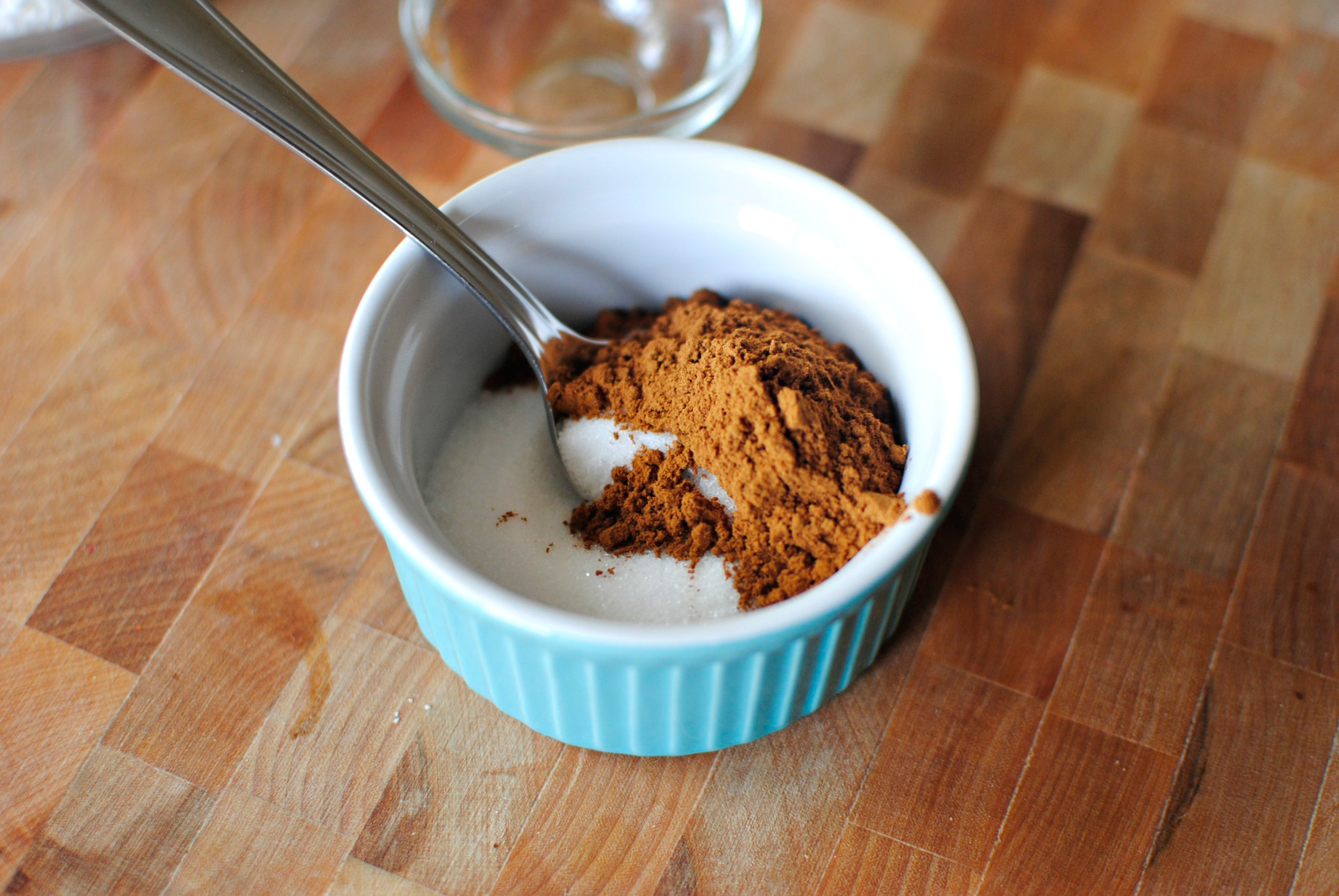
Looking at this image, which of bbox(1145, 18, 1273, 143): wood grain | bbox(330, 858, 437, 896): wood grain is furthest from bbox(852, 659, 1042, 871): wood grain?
bbox(1145, 18, 1273, 143): wood grain

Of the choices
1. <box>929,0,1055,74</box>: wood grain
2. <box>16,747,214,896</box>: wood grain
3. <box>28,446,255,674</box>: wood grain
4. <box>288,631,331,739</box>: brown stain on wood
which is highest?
<box>929,0,1055,74</box>: wood grain

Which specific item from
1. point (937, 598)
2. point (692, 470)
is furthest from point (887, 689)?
point (692, 470)

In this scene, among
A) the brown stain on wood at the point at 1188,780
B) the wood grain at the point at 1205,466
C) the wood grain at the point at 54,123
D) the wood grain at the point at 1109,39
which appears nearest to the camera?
the brown stain on wood at the point at 1188,780

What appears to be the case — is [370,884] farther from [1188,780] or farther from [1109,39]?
[1109,39]

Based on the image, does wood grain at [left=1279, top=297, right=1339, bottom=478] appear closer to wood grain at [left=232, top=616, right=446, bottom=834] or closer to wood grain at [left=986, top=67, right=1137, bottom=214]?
wood grain at [left=986, top=67, right=1137, bottom=214]

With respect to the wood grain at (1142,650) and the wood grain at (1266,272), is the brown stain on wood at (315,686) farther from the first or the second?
the wood grain at (1266,272)

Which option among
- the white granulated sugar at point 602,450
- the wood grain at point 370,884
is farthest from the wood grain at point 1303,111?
the wood grain at point 370,884
